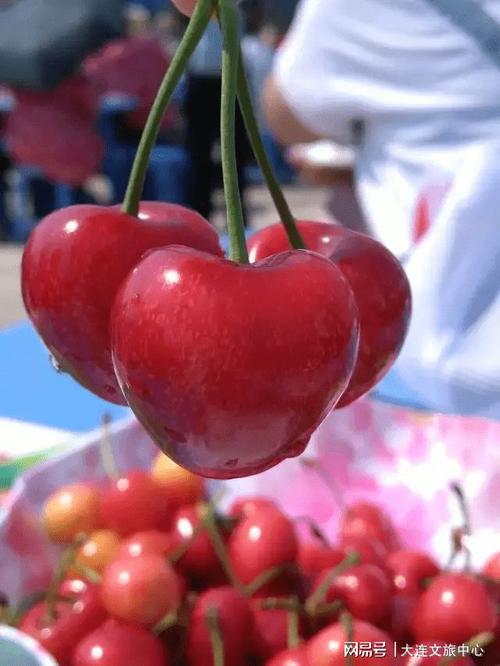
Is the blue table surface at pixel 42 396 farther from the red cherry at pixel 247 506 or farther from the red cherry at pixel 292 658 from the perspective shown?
the red cherry at pixel 292 658

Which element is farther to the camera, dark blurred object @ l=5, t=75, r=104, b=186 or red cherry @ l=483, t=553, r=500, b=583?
dark blurred object @ l=5, t=75, r=104, b=186

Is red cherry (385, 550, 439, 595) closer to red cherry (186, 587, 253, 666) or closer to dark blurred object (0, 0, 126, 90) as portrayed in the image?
red cherry (186, 587, 253, 666)

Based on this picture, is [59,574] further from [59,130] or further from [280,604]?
[59,130]

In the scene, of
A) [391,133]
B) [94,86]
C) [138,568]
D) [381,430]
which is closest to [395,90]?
[391,133]

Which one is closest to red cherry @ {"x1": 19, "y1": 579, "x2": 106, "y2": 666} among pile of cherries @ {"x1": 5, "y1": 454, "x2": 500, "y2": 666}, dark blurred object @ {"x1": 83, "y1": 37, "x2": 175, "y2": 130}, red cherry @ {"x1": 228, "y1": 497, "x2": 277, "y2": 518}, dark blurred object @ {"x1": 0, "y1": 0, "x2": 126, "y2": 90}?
pile of cherries @ {"x1": 5, "y1": 454, "x2": 500, "y2": 666}

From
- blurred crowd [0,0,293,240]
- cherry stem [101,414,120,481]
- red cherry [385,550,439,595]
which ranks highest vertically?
cherry stem [101,414,120,481]

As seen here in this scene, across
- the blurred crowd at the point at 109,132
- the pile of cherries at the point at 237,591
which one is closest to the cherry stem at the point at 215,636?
the pile of cherries at the point at 237,591

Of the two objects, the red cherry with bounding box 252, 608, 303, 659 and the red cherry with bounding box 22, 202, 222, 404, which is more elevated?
the red cherry with bounding box 22, 202, 222, 404

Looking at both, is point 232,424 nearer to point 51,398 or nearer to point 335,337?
point 335,337
